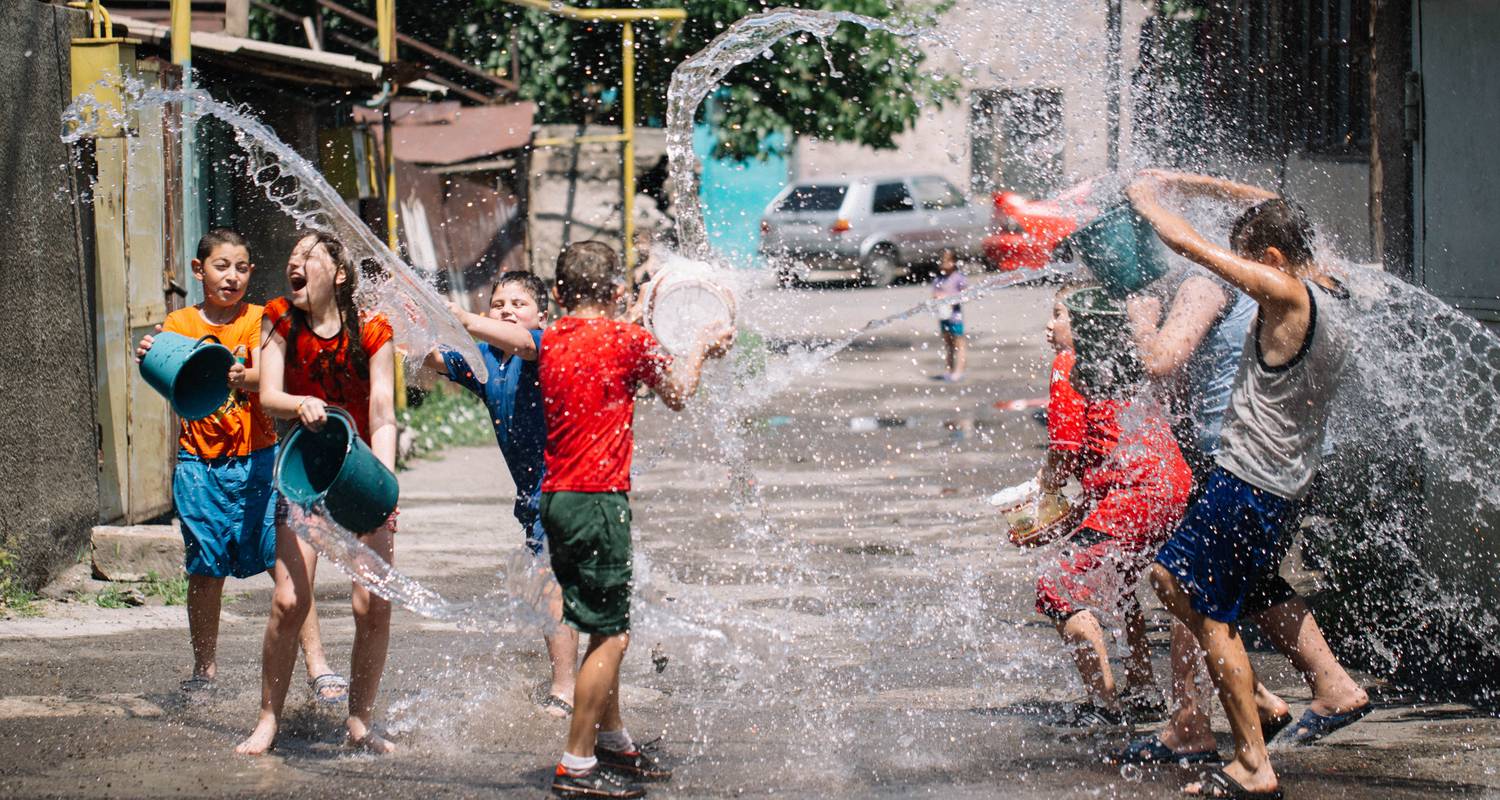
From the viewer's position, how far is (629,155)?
1455 centimetres

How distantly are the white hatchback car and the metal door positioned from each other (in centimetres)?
1822

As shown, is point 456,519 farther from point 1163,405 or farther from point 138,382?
point 1163,405

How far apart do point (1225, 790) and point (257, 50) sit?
6.50m

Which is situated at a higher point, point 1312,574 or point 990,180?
point 990,180

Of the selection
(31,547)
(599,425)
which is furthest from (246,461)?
(31,547)

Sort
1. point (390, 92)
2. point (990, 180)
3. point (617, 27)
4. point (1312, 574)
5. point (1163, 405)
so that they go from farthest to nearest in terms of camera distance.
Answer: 1. point (990, 180)
2. point (617, 27)
3. point (390, 92)
4. point (1312, 574)
5. point (1163, 405)

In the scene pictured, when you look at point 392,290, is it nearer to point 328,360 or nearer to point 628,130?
point 328,360

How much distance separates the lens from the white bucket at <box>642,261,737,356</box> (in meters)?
4.43

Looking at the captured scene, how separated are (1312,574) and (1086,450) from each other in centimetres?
258

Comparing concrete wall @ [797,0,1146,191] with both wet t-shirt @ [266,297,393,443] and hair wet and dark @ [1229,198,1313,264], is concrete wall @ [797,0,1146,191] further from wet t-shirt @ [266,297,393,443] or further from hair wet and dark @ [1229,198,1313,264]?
wet t-shirt @ [266,297,393,443]

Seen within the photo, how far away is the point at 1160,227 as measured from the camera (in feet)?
14.2

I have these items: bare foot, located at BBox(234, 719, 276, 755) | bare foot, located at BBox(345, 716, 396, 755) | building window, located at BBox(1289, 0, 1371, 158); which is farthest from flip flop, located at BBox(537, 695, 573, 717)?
building window, located at BBox(1289, 0, 1371, 158)

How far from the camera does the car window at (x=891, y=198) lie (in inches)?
993

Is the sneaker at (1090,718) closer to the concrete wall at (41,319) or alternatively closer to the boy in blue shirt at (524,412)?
the boy in blue shirt at (524,412)
